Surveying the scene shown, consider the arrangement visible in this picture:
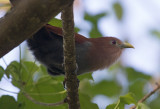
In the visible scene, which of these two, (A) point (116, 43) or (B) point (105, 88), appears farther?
(B) point (105, 88)

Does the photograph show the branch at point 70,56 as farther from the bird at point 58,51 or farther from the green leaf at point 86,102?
the bird at point 58,51

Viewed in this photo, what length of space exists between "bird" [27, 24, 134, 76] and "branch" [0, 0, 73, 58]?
1.10 meters

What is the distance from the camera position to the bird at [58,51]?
328 cm

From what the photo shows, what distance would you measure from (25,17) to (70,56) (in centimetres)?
70

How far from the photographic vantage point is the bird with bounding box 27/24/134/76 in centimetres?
328

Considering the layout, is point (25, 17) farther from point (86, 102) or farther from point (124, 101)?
point (86, 102)

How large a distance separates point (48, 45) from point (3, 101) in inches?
33.6

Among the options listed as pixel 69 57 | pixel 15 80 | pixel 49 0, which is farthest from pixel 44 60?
pixel 49 0

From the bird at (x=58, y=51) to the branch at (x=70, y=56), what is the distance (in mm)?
549

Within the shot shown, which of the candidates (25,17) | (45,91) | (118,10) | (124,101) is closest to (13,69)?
(45,91)

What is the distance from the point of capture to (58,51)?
3.34 meters

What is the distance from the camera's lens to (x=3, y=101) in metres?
2.83

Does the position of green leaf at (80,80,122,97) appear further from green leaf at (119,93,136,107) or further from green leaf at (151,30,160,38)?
green leaf at (151,30,160,38)

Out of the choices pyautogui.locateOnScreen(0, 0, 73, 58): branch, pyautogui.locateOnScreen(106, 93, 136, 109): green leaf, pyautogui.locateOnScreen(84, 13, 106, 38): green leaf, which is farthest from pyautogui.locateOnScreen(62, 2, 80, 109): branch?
pyautogui.locateOnScreen(84, 13, 106, 38): green leaf
